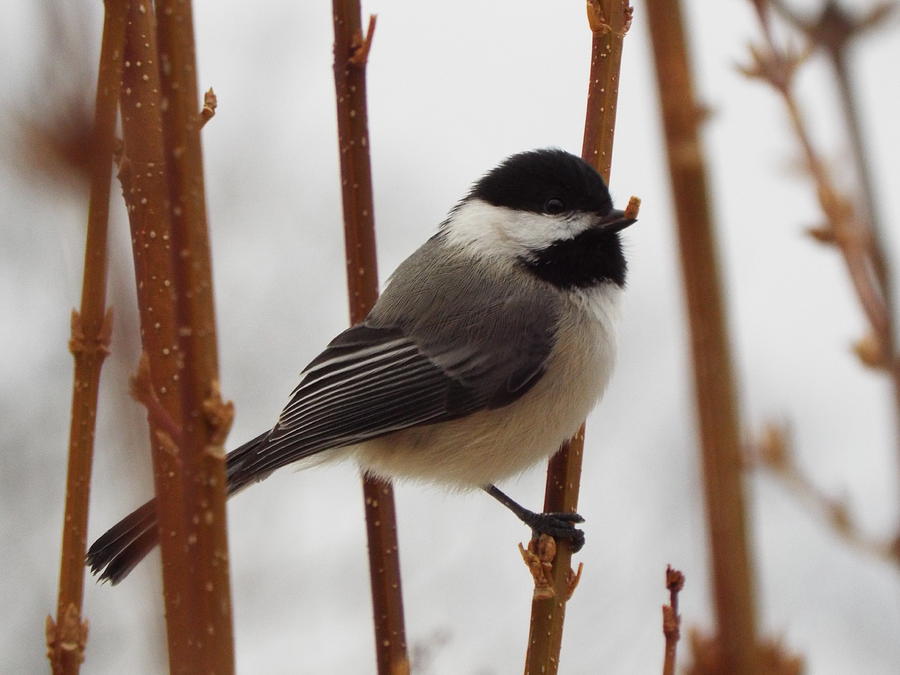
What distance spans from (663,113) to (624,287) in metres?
1.40

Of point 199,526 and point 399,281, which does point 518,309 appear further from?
point 199,526

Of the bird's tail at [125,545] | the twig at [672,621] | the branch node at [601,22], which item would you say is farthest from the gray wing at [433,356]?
the twig at [672,621]

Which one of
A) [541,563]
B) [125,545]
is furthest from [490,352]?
[125,545]

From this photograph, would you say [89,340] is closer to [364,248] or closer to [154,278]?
[154,278]

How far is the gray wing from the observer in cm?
162

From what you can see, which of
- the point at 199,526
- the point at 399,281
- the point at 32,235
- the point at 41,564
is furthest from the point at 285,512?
the point at 199,526

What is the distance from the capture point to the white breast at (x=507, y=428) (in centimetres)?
163

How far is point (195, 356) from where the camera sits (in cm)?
62

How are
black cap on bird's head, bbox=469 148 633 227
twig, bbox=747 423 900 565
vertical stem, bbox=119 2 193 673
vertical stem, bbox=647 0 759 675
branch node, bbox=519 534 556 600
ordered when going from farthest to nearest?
black cap on bird's head, bbox=469 148 633 227, branch node, bbox=519 534 556 600, vertical stem, bbox=119 2 193 673, twig, bbox=747 423 900 565, vertical stem, bbox=647 0 759 675

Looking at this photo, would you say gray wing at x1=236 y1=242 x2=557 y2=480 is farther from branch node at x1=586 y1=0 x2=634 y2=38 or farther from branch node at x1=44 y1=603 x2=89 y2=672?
branch node at x1=44 y1=603 x2=89 y2=672

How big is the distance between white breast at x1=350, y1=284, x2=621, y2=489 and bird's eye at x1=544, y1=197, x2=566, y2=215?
5.6 inches

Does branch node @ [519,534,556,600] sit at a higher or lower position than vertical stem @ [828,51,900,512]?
lower

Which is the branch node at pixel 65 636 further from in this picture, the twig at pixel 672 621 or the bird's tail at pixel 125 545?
the twig at pixel 672 621

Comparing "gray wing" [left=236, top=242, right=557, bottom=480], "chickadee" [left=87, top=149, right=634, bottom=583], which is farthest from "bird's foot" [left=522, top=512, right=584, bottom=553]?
"gray wing" [left=236, top=242, right=557, bottom=480]
